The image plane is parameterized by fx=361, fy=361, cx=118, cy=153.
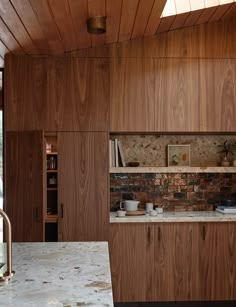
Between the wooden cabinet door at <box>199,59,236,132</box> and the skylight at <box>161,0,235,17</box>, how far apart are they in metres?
0.58

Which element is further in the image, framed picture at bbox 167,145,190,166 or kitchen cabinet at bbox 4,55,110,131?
framed picture at bbox 167,145,190,166

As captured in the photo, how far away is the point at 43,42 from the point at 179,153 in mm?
1904

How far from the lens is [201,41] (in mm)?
3756

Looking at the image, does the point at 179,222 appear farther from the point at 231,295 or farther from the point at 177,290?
the point at 231,295

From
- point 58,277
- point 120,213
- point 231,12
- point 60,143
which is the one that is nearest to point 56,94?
point 60,143

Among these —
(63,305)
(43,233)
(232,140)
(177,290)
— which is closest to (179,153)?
(232,140)

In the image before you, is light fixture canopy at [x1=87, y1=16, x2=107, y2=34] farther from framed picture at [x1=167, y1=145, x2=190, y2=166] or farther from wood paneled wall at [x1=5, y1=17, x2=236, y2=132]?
framed picture at [x1=167, y1=145, x2=190, y2=166]

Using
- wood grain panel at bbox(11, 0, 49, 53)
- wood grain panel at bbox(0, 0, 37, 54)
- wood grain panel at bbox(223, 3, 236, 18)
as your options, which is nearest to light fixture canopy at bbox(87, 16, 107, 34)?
wood grain panel at bbox(11, 0, 49, 53)

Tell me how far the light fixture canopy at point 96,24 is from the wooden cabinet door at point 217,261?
213 cm

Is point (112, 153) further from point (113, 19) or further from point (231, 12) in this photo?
point (231, 12)

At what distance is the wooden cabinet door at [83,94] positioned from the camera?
12.0ft

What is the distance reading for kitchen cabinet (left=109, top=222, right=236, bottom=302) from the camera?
143 inches

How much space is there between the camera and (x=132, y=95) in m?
3.71

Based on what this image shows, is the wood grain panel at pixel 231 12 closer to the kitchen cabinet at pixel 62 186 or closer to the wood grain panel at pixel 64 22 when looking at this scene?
the wood grain panel at pixel 64 22
